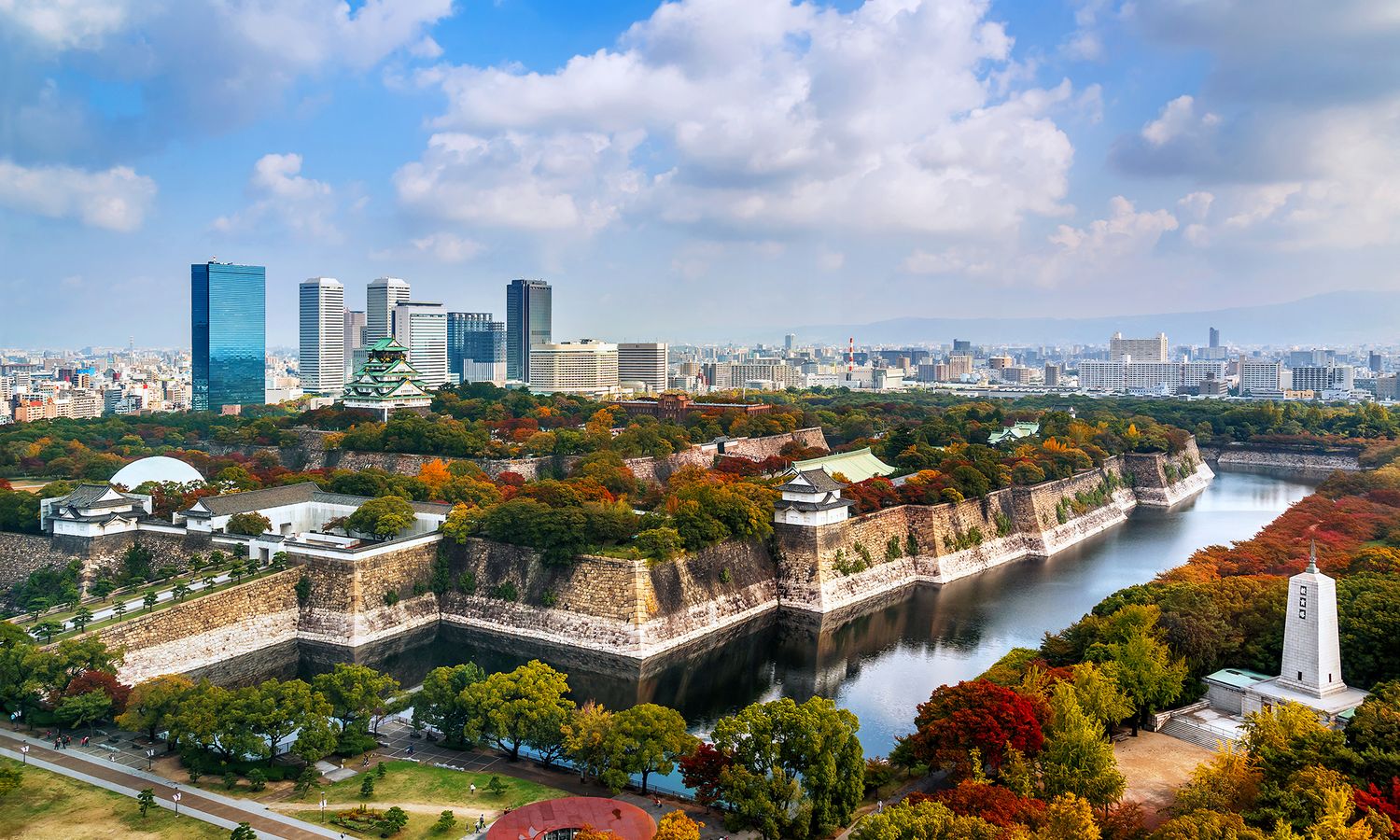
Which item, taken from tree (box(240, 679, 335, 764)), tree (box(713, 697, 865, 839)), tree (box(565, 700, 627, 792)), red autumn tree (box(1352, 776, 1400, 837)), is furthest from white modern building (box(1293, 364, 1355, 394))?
tree (box(240, 679, 335, 764))

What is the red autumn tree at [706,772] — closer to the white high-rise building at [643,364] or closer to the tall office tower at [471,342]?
the white high-rise building at [643,364]

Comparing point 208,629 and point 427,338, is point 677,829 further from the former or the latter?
point 427,338

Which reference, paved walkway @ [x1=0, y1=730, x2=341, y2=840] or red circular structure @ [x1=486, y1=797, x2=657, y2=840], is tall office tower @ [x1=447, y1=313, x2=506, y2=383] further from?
red circular structure @ [x1=486, y1=797, x2=657, y2=840]

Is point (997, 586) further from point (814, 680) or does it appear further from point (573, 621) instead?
point (573, 621)

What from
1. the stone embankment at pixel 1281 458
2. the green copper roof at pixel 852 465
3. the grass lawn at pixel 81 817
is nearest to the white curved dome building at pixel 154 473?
the grass lawn at pixel 81 817

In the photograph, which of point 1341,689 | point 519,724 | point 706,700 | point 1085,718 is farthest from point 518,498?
point 1341,689
